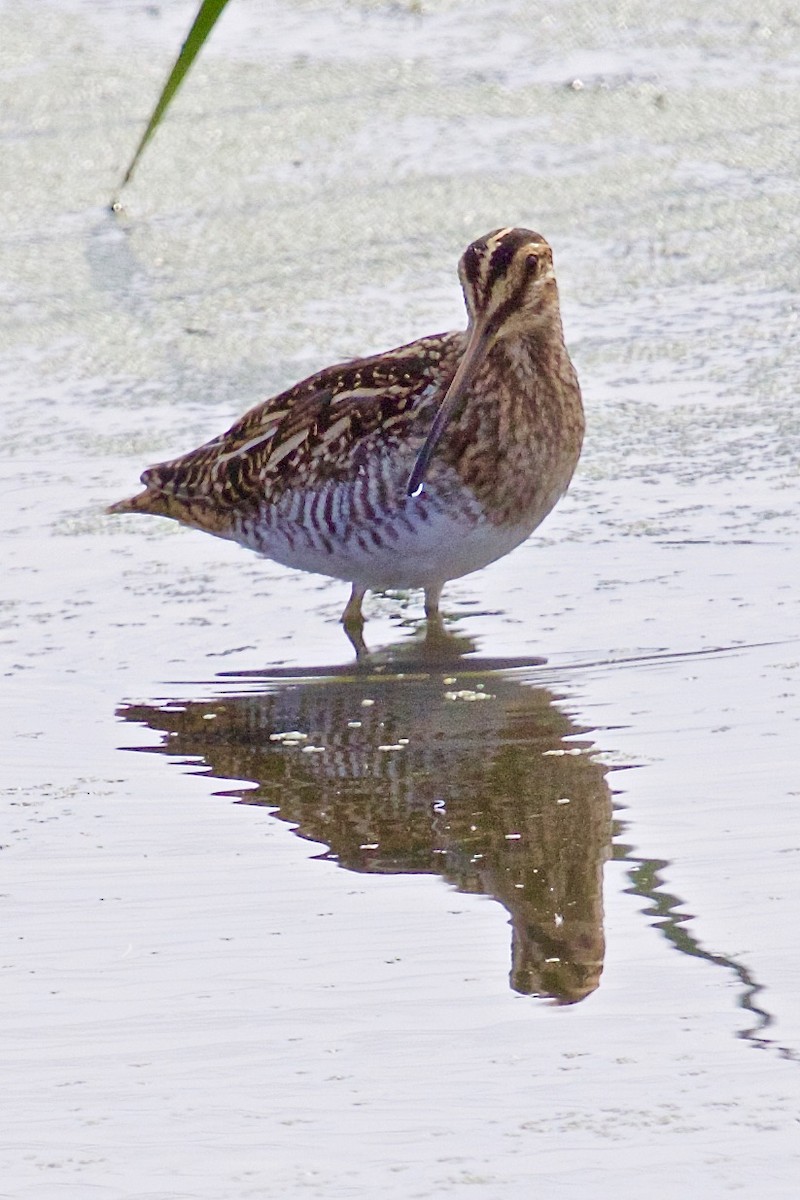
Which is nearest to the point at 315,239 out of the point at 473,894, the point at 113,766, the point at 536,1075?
the point at 113,766

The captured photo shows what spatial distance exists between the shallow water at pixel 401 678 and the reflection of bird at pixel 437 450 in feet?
0.61

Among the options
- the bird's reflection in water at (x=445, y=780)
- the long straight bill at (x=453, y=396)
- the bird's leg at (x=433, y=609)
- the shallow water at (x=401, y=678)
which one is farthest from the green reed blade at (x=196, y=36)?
the bird's leg at (x=433, y=609)

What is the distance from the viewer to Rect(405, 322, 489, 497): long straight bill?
4.50 metres

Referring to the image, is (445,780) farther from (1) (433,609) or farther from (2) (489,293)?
(2) (489,293)

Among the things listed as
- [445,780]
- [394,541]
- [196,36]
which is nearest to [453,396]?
[394,541]

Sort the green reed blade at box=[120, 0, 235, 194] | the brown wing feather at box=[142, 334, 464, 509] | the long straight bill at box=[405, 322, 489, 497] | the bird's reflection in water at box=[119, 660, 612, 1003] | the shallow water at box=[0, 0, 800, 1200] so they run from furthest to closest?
1. the brown wing feather at box=[142, 334, 464, 509]
2. the long straight bill at box=[405, 322, 489, 497]
3. the bird's reflection in water at box=[119, 660, 612, 1003]
4. the shallow water at box=[0, 0, 800, 1200]
5. the green reed blade at box=[120, 0, 235, 194]

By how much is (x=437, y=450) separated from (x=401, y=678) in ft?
1.66

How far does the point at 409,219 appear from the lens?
7074 mm

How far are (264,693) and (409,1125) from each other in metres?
1.89

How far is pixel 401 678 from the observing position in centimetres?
443

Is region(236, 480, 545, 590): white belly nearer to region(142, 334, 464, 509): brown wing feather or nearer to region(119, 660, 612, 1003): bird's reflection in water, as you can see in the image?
region(142, 334, 464, 509): brown wing feather

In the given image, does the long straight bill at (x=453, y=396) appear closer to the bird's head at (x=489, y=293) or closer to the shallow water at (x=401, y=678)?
the bird's head at (x=489, y=293)

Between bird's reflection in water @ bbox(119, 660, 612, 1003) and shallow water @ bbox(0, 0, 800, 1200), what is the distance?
1cm

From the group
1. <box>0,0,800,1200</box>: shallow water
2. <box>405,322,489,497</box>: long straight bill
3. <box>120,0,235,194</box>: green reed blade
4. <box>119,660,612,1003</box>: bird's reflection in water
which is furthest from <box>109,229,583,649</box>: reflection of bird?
<box>120,0,235,194</box>: green reed blade
